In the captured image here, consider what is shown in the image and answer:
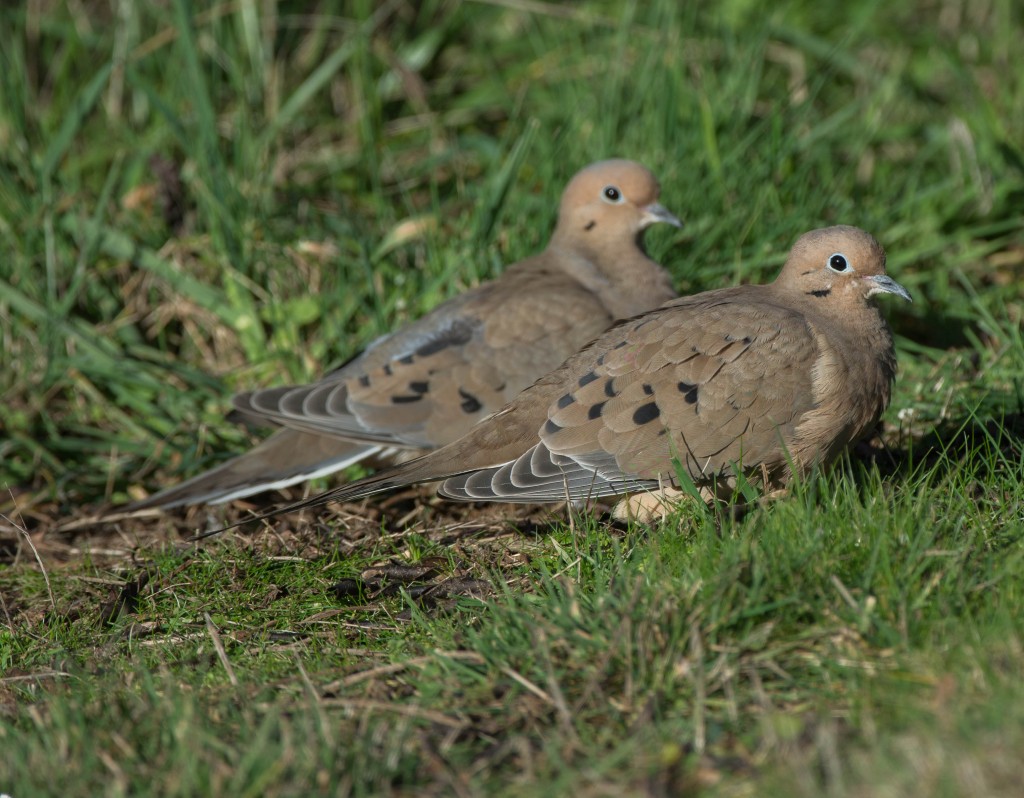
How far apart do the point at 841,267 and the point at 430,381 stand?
145cm

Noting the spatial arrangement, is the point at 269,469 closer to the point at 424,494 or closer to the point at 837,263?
the point at 424,494

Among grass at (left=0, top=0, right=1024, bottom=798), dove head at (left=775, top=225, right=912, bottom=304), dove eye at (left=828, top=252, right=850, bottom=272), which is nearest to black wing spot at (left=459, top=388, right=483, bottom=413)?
grass at (left=0, top=0, right=1024, bottom=798)

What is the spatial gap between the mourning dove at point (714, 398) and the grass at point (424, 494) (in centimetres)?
20

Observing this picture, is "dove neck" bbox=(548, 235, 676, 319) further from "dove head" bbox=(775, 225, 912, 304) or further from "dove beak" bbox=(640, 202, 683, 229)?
"dove head" bbox=(775, 225, 912, 304)

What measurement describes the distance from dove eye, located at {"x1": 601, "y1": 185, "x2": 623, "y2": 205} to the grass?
0.45 metres

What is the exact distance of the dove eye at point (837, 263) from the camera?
12.9 feet

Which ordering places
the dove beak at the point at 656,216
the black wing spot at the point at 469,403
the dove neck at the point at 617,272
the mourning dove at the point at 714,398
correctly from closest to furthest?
the mourning dove at the point at 714,398 → the black wing spot at the point at 469,403 → the dove neck at the point at 617,272 → the dove beak at the point at 656,216

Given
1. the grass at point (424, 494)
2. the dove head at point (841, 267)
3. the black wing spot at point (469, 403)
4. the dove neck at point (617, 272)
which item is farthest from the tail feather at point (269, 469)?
the dove head at point (841, 267)

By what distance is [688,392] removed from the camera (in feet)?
12.3

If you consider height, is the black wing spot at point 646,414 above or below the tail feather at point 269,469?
above

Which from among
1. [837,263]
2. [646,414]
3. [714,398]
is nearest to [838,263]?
[837,263]

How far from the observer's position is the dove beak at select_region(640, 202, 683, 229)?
4906 mm

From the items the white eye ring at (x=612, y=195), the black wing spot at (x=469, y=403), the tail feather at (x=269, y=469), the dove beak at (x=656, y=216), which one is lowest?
the tail feather at (x=269, y=469)

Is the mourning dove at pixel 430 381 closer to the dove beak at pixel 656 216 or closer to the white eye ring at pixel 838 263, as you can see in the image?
the dove beak at pixel 656 216
